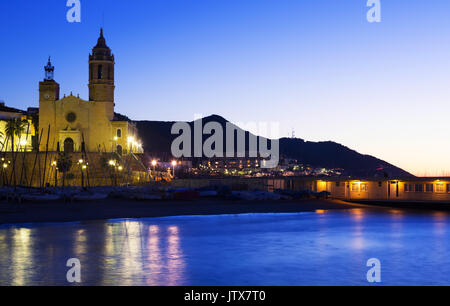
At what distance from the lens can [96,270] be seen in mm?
25359

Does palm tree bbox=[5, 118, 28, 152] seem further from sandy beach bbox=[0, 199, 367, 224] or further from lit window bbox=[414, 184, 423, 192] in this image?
lit window bbox=[414, 184, 423, 192]

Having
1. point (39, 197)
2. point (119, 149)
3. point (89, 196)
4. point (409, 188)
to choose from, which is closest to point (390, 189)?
point (409, 188)

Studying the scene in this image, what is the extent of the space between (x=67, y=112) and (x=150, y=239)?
232 feet

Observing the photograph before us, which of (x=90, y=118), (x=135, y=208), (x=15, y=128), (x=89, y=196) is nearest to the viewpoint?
(x=135, y=208)

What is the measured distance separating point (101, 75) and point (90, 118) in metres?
9.07

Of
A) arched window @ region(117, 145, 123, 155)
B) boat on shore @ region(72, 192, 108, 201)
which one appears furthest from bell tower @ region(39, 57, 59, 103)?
boat on shore @ region(72, 192, 108, 201)

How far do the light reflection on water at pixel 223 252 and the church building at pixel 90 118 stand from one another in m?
53.0

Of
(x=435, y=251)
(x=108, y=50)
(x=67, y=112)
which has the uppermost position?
(x=108, y=50)

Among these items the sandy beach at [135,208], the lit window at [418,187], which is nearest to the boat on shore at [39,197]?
the sandy beach at [135,208]

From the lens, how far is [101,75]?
103062 millimetres

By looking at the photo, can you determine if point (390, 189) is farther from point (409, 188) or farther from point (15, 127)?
point (15, 127)
